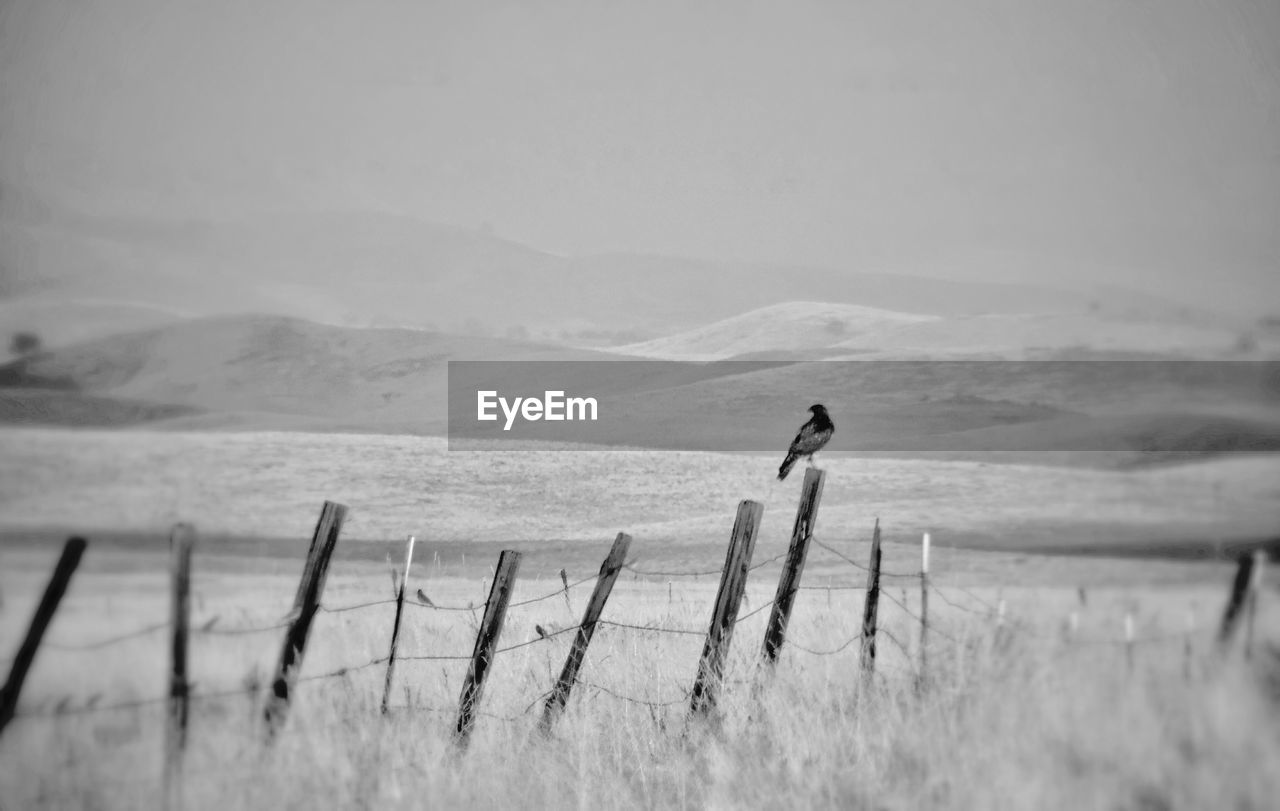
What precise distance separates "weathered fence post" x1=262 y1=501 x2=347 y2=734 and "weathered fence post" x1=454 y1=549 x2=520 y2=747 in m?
0.89

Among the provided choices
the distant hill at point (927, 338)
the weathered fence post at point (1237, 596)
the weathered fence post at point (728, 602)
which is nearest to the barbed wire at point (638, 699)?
the weathered fence post at point (728, 602)

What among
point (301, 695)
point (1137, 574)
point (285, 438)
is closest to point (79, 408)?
point (285, 438)

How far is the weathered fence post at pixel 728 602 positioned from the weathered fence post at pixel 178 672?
8.81 ft

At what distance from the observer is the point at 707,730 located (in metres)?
6.86

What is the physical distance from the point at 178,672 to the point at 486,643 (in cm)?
162

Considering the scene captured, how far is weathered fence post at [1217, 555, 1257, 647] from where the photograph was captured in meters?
7.68

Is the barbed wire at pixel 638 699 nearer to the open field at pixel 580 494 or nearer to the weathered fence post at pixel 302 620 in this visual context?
the weathered fence post at pixel 302 620

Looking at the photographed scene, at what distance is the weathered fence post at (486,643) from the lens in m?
6.83

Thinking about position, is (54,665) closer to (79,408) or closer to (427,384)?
(79,408)

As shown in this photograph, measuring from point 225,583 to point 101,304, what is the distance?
77.3 metres

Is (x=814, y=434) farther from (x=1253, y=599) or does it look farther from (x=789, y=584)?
(x=789, y=584)

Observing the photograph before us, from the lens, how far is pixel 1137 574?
63.5ft
